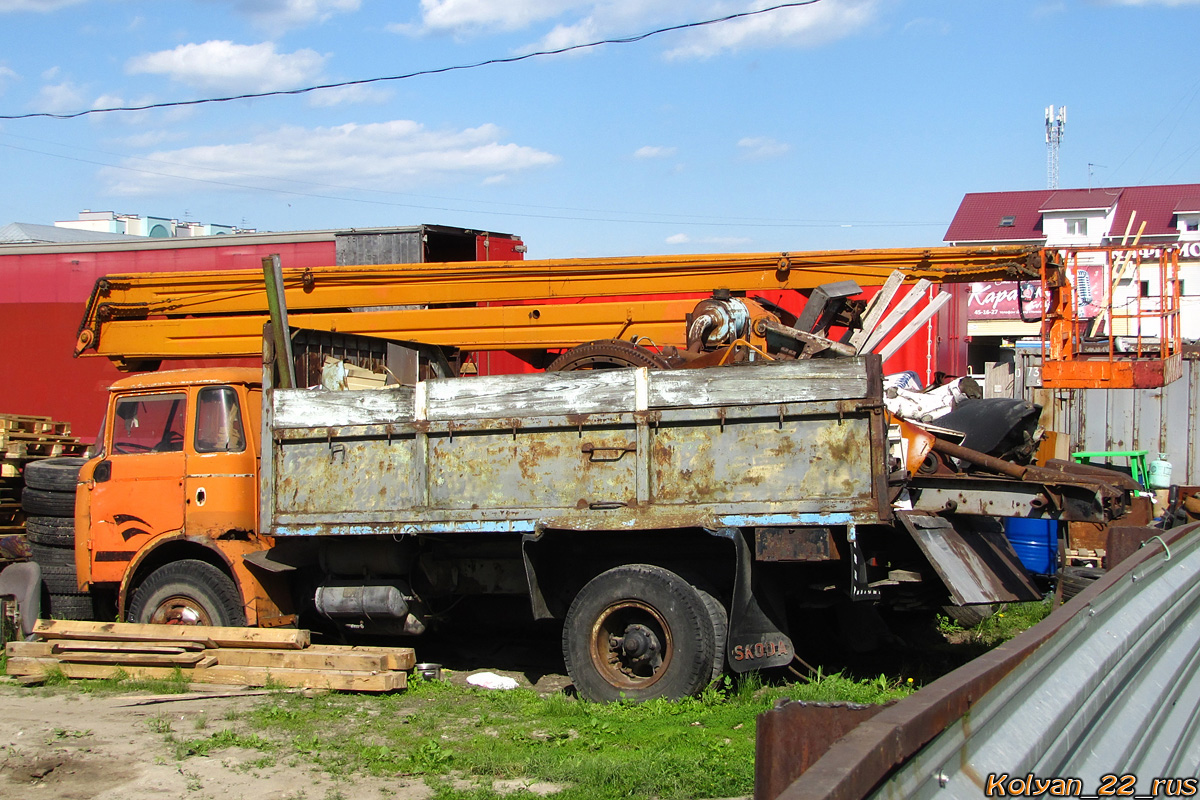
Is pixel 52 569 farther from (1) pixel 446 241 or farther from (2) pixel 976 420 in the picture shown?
(1) pixel 446 241

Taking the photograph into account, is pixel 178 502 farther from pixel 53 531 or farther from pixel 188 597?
pixel 53 531

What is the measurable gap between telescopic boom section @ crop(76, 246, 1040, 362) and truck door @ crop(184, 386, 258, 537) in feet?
6.40

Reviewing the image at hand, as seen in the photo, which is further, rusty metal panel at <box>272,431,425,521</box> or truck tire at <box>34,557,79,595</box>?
truck tire at <box>34,557,79,595</box>

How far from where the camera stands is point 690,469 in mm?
6133

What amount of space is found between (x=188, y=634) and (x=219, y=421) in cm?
153

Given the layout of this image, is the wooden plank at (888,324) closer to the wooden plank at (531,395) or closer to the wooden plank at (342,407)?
the wooden plank at (531,395)

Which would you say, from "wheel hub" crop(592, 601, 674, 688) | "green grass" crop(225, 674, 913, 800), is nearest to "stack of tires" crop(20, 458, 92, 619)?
"green grass" crop(225, 674, 913, 800)

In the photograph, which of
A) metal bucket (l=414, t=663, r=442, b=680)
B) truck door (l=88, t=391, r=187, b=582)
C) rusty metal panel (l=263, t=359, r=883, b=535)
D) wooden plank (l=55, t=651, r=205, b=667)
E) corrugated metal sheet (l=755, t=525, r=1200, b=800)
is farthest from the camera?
truck door (l=88, t=391, r=187, b=582)

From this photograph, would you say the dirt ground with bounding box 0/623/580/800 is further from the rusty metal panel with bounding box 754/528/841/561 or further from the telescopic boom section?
Answer: the telescopic boom section

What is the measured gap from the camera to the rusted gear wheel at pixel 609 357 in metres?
6.89

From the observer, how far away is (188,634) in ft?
23.1

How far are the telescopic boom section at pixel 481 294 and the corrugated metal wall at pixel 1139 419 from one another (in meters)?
8.35

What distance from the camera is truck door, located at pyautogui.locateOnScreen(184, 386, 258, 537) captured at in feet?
24.2

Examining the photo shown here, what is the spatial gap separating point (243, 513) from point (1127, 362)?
25.1 feet
